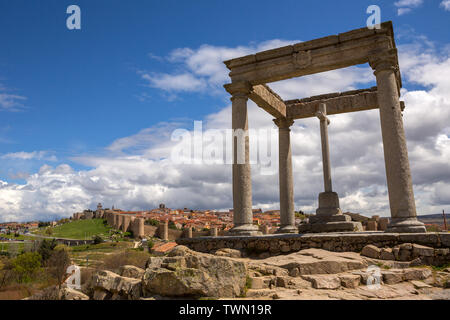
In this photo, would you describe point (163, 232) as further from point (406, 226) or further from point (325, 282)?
point (325, 282)

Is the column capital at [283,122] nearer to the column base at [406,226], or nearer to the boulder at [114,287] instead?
the column base at [406,226]

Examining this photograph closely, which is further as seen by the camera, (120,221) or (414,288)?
(120,221)

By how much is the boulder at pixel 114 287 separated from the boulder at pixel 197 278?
0.28 metres

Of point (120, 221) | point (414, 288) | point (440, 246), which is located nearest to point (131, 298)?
point (414, 288)

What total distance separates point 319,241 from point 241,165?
4290 millimetres

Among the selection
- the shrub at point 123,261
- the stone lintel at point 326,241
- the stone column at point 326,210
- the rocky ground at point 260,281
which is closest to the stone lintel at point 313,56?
the stone column at point 326,210

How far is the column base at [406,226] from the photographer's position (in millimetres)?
10360

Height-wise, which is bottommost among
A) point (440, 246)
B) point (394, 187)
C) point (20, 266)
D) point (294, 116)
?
point (20, 266)

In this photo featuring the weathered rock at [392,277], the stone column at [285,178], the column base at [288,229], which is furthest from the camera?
the stone column at [285,178]

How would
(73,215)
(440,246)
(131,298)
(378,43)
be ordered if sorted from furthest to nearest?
1. (73,215)
2. (378,43)
3. (440,246)
4. (131,298)

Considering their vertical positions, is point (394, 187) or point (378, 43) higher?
point (378, 43)
